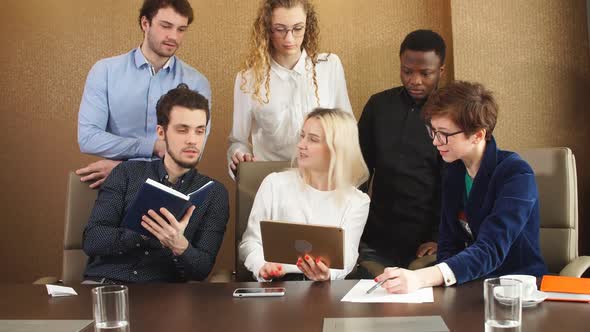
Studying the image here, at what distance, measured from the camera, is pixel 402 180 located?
3.64m

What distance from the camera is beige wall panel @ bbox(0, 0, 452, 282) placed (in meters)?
4.69

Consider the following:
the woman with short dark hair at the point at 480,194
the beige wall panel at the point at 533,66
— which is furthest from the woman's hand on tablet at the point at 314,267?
the beige wall panel at the point at 533,66

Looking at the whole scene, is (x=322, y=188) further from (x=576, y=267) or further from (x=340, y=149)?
(x=576, y=267)

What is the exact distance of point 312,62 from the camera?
375 centimetres

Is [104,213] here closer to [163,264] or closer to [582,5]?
[163,264]

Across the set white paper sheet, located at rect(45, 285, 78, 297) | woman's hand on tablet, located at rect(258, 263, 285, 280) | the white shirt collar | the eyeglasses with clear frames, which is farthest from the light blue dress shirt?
white paper sheet, located at rect(45, 285, 78, 297)

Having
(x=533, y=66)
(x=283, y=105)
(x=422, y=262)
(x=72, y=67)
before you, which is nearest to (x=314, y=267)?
(x=422, y=262)

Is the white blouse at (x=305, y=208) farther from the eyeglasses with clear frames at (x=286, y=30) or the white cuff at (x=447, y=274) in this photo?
the white cuff at (x=447, y=274)

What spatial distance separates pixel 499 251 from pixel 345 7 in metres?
2.46

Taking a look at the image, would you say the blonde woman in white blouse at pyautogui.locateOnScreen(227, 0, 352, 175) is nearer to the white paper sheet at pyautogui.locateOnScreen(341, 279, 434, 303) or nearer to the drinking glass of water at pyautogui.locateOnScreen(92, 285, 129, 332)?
the white paper sheet at pyautogui.locateOnScreen(341, 279, 434, 303)

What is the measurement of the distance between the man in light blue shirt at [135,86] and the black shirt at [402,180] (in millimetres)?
934

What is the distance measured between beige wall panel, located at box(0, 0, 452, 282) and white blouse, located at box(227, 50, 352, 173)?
2.86ft

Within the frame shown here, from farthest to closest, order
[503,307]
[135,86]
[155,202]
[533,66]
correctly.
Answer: [533,66], [135,86], [155,202], [503,307]

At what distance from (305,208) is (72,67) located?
2155 mm
